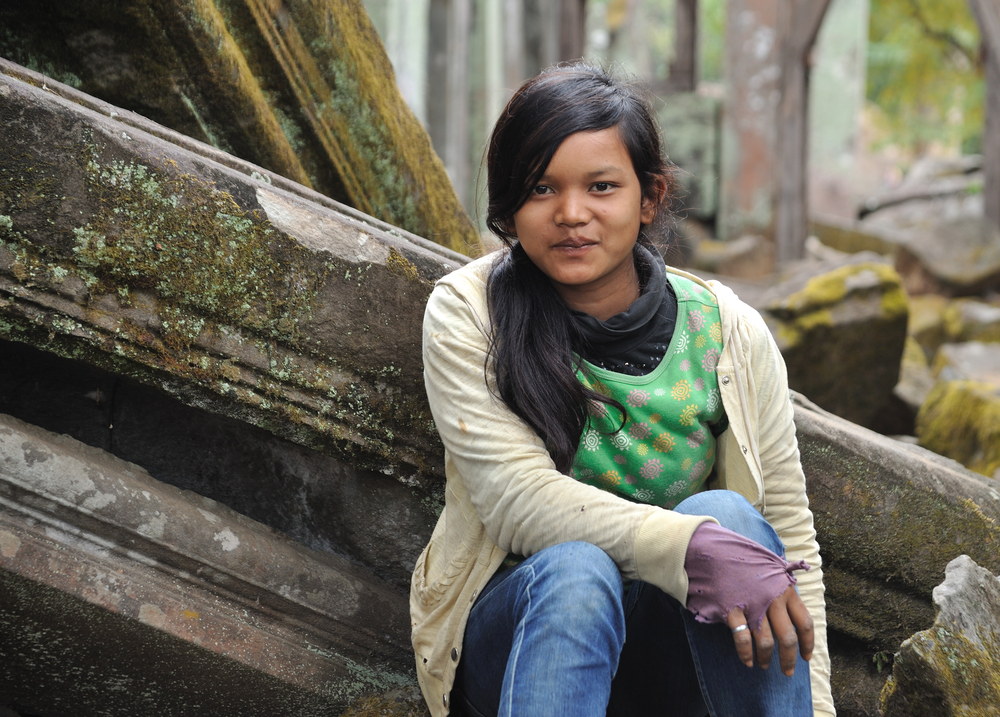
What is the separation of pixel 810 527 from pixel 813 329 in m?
3.05

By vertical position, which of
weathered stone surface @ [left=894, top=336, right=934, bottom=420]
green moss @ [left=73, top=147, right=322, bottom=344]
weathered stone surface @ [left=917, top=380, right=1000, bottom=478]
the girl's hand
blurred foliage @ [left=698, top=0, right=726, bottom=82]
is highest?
green moss @ [left=73, top=147, right=322, bottom=344]

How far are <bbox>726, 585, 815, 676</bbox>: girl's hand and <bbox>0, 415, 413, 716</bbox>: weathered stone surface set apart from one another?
812 mm

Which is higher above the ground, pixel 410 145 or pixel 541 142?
pixel 541 142

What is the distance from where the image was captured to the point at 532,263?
1.97 m

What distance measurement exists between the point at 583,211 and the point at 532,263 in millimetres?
153

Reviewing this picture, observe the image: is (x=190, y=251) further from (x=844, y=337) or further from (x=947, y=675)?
(x=844, y=337)

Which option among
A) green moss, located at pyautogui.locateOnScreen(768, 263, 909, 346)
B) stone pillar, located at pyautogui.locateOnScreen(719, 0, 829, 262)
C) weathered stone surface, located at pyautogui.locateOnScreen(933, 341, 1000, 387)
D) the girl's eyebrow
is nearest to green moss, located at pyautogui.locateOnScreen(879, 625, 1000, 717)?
the girl's eyebrow

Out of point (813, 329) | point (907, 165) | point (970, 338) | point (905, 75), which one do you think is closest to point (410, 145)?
point (813, 329)

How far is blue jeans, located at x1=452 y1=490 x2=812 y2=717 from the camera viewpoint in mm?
1600

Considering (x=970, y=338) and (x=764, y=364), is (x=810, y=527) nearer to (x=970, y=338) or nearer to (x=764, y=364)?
(x=764, y=364)

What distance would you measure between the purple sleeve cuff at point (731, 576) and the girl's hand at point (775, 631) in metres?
0.01

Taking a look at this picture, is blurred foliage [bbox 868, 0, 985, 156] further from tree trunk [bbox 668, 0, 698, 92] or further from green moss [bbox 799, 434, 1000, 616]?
green moss [bbox 799, 434, 1000, 616]

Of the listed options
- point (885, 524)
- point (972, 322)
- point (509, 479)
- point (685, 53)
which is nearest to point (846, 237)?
point (685, 53)

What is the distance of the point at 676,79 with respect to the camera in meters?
11.1
